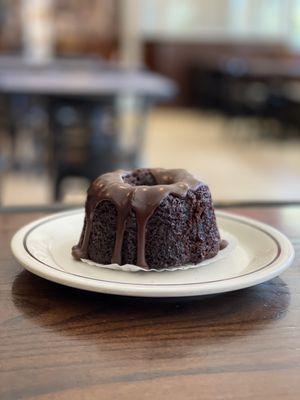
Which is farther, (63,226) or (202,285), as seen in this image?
(63,226)

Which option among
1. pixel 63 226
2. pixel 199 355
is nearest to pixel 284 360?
pixel 199 355

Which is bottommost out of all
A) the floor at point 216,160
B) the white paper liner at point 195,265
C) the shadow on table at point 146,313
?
the floor at point 216,160

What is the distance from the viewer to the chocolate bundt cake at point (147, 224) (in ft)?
2.65

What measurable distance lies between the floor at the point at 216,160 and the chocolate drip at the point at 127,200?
7.15 feet

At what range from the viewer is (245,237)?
983 millimetres

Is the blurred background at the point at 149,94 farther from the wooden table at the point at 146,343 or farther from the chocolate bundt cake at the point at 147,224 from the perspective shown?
the wooden table at the point at 146,343

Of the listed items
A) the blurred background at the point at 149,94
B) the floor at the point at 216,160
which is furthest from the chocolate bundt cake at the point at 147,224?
the floor at the point at 216,160

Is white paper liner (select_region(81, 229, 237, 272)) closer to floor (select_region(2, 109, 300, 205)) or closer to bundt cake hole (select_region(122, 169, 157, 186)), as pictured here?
bundt cake hole (select_region(122, 169, 157, 186))

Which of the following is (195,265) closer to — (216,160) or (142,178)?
(142,178)

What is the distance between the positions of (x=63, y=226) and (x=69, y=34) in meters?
8.41

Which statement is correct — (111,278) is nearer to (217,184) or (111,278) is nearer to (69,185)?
(69,185)

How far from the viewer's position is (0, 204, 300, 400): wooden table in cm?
58

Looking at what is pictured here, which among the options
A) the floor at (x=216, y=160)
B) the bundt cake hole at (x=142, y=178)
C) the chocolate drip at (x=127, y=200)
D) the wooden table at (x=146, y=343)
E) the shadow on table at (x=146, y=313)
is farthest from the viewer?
the floor at (x=216, y=160)

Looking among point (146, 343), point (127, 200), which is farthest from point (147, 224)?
point (146, 343)
